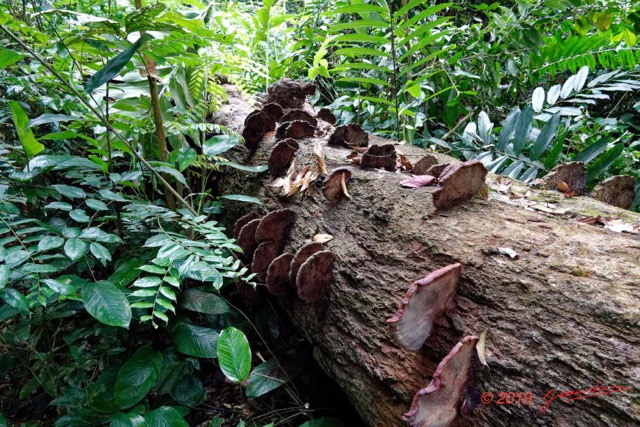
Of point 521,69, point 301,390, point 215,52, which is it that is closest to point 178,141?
point 215,52

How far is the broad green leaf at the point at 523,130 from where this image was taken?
2693mm

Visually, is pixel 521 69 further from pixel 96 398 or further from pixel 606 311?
pixel 96 398

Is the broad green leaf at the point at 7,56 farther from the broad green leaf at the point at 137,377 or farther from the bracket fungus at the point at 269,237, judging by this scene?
the broad green leaf at the point at 137,377

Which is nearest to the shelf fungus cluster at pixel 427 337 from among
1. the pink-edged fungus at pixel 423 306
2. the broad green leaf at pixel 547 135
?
the pink-edged fungus at pixel 423 306

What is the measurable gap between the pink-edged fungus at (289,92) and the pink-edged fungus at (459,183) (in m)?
2.01

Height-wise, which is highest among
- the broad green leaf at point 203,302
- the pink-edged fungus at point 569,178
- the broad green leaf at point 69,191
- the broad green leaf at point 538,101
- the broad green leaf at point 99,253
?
the broad green leaf at point 538,101

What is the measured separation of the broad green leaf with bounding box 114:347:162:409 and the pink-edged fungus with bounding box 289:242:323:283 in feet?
2.20

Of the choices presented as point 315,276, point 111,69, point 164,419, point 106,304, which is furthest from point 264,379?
point 111,69

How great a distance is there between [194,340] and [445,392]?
1.16 metres

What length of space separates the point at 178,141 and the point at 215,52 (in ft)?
2.31

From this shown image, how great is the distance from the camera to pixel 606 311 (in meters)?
0.92

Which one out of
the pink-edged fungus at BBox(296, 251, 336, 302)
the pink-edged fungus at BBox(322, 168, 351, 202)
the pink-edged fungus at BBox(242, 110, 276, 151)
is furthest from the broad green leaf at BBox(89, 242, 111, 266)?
the pink-edged fungus at BBox(242, 110, 276, 151)

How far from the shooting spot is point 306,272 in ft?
4.59

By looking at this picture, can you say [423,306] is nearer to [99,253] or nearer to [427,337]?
[427,337]
